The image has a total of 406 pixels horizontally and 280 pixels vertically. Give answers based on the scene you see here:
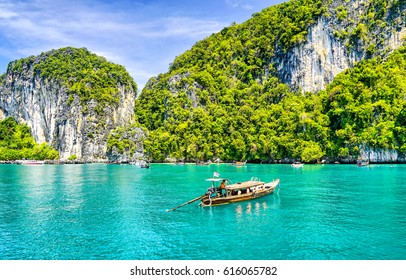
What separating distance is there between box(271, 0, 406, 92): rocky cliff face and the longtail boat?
8691 cm

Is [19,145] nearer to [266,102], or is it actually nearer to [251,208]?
[266,102]

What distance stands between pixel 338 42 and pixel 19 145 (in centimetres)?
12285

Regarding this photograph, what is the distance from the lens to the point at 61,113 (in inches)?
5330

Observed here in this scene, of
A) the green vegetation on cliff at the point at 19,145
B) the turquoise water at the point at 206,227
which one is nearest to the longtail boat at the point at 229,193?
the turquoise water at the point at 206,227

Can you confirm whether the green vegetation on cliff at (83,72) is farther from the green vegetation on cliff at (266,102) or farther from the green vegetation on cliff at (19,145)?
the green vegetation on cliff at (19,145)

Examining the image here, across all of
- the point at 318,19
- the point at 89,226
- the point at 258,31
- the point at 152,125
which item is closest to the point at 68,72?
the point at 152,125

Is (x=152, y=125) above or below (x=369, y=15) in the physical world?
below

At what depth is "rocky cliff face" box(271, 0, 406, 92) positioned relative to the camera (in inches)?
4286

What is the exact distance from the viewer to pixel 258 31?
148 meters

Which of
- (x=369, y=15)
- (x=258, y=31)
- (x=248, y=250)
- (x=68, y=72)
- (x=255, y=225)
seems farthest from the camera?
(x=258, y=31)

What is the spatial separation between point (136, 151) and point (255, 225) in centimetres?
10178

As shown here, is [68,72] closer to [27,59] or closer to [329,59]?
[27,59]

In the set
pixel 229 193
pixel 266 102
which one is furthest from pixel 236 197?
pixel 266 102

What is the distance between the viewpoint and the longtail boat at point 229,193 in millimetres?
31891
